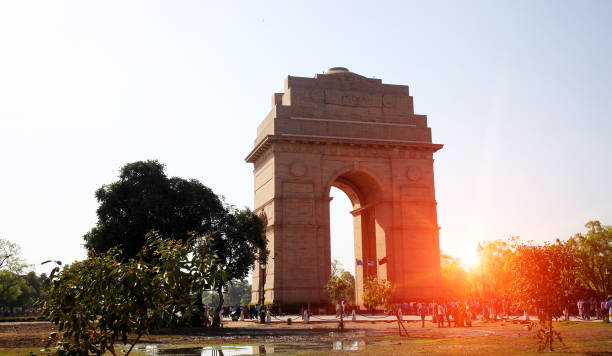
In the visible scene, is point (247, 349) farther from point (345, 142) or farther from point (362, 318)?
point (345, 142)

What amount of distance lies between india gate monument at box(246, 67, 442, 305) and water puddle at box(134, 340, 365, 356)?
1070 inches

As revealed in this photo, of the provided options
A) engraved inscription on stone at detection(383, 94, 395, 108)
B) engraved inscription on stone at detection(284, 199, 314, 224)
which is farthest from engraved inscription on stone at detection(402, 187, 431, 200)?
engraved inscription on stone at detection(284, 199, 314, 224)

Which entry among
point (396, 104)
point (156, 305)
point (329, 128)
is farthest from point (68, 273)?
point (396, 104)

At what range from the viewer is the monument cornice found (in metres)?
54.1

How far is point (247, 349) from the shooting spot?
22516 mm

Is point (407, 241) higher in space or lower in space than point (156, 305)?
higher

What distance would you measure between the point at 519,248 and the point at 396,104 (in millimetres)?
40740

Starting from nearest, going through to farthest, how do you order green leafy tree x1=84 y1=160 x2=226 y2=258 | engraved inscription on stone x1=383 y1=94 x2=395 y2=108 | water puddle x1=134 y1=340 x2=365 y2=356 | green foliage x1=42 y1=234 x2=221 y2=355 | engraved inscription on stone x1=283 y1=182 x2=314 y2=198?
green foliage x1=42 y1=234 x2=221 y2=355, water puddle x1=134 y1=340 x2=365 y2=356, green leafy tree x1=84 y1=160 x2=226 y2=258, engraved inscription on stone x1=283 y1=182 x2=314 y2=198, engraved inscription on stone x1=383 y1=94 x2=395 y2=108

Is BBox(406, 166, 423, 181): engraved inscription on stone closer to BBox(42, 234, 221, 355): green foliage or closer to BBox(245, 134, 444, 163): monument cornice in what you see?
BBox(245, 134, 444, 163): monument cornice

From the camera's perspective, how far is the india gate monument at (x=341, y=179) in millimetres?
52969

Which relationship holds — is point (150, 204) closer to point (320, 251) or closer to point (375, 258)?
point (320, 251)

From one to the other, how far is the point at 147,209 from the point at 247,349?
18580 mm

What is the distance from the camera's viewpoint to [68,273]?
38.4ft

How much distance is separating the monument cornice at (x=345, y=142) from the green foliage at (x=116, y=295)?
41701 mm
